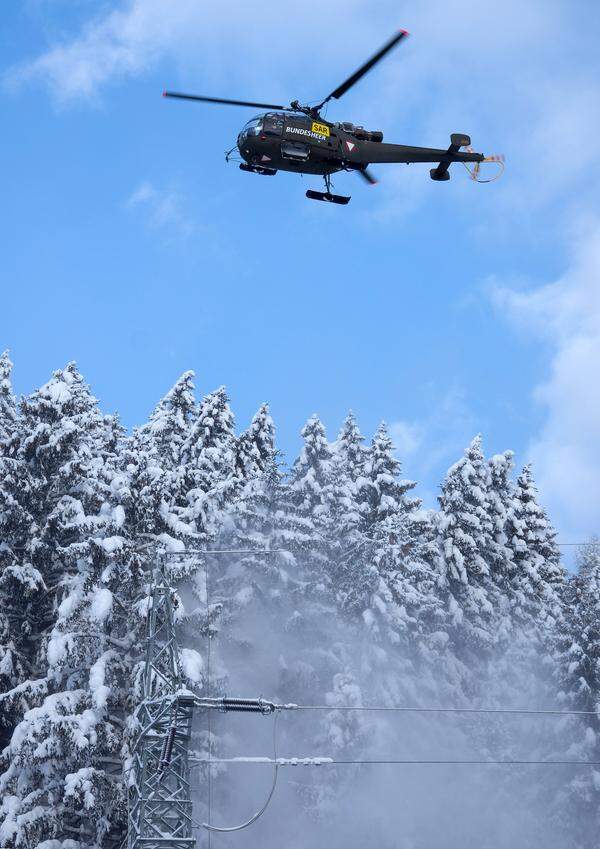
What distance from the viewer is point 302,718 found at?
3747cm

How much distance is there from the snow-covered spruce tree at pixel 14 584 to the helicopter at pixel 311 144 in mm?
12278

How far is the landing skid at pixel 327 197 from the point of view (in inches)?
1162

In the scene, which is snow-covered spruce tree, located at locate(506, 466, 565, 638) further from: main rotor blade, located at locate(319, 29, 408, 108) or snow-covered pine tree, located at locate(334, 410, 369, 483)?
main rotor blade, located at locate(319, 29, 408, 108)

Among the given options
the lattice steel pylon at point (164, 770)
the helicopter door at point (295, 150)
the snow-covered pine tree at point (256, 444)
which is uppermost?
the snow-covered pine tree at point (256, 444)

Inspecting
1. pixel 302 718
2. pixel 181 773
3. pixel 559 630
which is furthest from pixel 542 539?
pixel 181 773

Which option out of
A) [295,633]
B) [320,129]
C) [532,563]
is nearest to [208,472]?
[295,633]

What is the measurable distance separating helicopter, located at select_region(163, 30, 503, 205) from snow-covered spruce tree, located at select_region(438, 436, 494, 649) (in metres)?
17.1

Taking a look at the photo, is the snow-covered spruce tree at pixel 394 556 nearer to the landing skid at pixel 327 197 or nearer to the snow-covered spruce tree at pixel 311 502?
the snow-covered spruce tree at pixel 311 502

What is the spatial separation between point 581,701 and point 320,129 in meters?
23.7

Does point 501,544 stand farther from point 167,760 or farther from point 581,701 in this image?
point 167,760

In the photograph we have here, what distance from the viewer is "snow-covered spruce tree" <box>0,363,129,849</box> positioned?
88.3 feet

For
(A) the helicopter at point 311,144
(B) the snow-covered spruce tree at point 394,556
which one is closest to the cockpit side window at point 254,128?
(A) the helicopter at point 311,144

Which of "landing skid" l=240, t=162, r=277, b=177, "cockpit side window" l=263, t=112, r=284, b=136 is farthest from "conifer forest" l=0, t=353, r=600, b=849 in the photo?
"cockpit side window" l=263, t=112, r=284, b=136

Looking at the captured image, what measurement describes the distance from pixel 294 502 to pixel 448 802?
13.2 m
